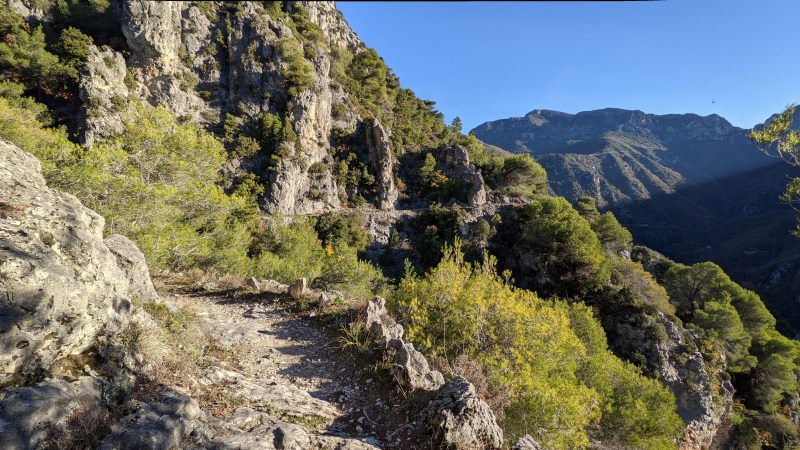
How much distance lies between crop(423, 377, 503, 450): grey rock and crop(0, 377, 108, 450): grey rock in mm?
3614

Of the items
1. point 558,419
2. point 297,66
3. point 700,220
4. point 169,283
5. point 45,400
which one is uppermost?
point 297,66

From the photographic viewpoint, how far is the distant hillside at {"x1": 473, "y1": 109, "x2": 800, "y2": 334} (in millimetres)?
68438

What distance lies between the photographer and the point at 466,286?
8.92 m

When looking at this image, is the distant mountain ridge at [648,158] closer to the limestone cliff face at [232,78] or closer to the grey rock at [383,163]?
the grey rock at [383,163]

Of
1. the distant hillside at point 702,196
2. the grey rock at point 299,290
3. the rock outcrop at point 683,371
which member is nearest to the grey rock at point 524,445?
the grey rock at point 299,290

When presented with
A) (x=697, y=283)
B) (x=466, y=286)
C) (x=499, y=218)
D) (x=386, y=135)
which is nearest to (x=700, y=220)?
(x=697, y=283)

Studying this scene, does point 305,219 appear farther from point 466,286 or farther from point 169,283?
point 466,286

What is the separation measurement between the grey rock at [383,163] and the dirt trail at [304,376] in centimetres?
3200

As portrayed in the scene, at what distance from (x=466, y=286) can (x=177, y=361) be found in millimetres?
6615

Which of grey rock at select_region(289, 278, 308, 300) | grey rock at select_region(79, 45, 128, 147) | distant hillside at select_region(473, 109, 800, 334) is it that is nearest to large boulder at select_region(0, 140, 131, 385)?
grey rock at select_region(289, 278, 308, 300)

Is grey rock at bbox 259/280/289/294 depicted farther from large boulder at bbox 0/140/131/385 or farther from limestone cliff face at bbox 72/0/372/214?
limestone cliff face at bbox 72/0/372/214

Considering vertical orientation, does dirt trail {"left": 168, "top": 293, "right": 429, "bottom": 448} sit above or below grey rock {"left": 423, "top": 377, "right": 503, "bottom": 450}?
below

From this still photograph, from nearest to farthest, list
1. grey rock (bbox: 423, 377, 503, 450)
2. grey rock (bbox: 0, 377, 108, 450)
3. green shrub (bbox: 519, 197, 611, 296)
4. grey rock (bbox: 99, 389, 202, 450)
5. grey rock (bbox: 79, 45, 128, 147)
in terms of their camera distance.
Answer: grey rock (bbox: 0, 377, 108, 450) → grey rock (bbox: 99, 389, 202, 450) → grey rock (bbox: 423, 377, 503, 450) → green shrub (bbox: 519, 197, 611, 296) → grey rock (bbox: 79, 45, 128, 147)

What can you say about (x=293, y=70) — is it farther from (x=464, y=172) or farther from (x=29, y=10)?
(x=464, y=172)
